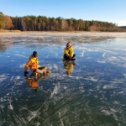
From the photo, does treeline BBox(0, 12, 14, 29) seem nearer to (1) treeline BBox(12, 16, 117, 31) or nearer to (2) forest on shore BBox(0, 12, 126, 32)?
(2) forest on shore BBox(0, 12, 126, 32)

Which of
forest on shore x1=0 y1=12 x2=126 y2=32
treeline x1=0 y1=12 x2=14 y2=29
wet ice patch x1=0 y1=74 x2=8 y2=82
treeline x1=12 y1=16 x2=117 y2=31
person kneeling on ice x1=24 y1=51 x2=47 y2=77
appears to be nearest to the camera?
wet ice patch x1=0 y1=74 x2=8 y2=82

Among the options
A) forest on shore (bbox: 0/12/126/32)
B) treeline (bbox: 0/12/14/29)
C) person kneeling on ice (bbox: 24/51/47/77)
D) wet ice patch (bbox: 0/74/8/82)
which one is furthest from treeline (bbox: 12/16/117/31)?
wet ice patch (bbox: 0/74/8/82)

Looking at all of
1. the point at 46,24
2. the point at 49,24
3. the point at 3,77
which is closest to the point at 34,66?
the point at 3,77

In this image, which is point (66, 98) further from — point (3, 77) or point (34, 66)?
point (3, 77)

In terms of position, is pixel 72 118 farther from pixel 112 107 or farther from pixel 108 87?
pixel 108 87

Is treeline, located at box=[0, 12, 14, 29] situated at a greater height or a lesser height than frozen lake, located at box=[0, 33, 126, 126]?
lesser

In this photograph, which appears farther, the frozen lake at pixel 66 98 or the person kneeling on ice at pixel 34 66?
the person kneeling on ice at pixel 34 66

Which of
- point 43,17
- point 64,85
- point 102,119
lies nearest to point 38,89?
point 64,85

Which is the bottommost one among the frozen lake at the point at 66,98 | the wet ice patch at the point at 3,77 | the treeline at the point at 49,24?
the treeline at the point at 49,24

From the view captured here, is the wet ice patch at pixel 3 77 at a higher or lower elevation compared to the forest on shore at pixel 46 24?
higher

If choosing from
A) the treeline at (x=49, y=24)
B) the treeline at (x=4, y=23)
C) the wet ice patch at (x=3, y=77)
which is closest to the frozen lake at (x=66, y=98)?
the wet ice patch at (x=3, y=77)

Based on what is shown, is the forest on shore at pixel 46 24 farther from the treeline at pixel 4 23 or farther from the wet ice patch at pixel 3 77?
the wet ice patch at pixel 3 77

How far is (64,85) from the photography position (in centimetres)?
857

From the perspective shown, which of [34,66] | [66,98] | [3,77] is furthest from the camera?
[34,66]
